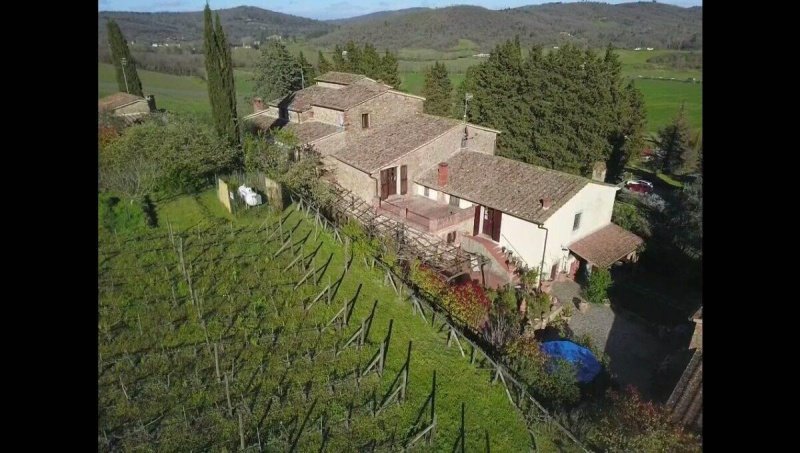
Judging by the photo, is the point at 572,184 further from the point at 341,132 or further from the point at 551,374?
the point at 341,132

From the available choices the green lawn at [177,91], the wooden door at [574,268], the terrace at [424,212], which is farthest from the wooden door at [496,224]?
the green lawn at [177,91]

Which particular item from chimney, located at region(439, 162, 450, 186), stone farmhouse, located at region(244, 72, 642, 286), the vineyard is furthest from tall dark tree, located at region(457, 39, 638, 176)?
the vineyard

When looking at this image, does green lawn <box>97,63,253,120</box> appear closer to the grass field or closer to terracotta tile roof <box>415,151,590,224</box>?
the grass field

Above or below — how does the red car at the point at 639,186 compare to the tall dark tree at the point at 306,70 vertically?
below

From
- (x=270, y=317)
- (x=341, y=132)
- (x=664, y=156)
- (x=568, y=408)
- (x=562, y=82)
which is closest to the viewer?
(x=568, y=408)

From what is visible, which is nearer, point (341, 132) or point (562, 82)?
point (341, 132)

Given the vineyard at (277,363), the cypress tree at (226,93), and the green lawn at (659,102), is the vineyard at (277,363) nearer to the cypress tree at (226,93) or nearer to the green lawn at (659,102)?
the cypress tree at (226,93)
